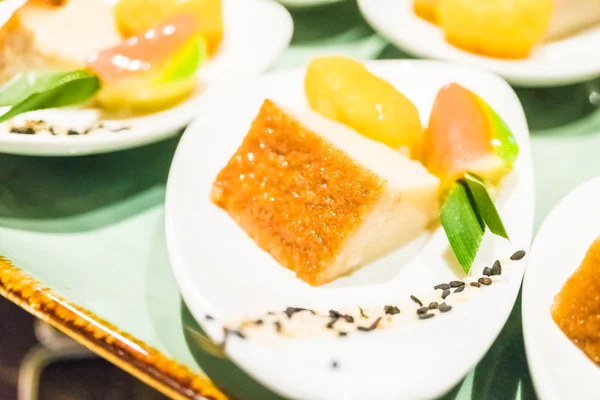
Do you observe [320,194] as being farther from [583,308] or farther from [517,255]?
[583,308]

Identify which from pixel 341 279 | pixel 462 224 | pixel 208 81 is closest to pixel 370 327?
pixel 341 279

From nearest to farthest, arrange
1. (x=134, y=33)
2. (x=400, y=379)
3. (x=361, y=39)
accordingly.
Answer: (x=400, y=379)
(x=134, y=33)
(x=361, y=39)

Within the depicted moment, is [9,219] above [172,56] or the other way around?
the other way around

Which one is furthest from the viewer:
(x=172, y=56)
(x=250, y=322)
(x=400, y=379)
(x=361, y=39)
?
(x=361, y=39)

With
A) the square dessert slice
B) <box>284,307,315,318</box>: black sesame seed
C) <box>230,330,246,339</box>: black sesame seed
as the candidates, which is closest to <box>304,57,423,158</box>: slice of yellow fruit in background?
the square dessert slice

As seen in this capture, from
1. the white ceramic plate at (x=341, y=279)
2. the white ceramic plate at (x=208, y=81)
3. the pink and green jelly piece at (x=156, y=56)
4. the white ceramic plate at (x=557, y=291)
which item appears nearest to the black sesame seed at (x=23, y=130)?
the white ceramic plate at (x=208, y=81)

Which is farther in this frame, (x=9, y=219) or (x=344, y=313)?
(x=9, y=219)

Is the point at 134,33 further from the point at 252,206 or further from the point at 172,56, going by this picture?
the point at 252,206

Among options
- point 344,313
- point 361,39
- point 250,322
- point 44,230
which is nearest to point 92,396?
point 44,230

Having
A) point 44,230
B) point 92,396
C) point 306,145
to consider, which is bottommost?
point 92,396
